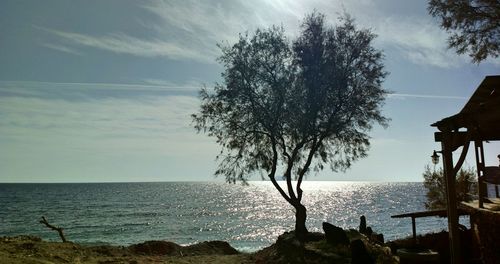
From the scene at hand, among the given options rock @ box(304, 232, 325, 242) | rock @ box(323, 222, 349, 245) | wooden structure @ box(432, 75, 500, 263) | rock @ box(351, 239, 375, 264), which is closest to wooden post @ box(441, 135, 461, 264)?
wooden structure @ box(432, 75, 500, 263)

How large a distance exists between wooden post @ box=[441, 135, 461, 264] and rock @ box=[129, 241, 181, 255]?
16796 mm

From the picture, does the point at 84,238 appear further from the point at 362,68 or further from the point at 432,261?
the point at 432,261

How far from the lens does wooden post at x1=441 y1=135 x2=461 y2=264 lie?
12.6 m

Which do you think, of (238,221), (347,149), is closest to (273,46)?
(347,149)

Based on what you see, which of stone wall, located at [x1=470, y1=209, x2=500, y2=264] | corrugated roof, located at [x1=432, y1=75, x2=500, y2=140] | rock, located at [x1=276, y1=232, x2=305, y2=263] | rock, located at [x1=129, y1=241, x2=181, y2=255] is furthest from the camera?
rock, located at [x1=129, y1=241, x2=181, y2=255]

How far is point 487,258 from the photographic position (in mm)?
12672

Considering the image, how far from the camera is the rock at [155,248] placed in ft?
80.5

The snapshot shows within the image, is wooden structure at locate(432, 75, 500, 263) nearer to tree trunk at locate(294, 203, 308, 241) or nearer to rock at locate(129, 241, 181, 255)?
tree trunk at locate(294, 203, 308, 241)

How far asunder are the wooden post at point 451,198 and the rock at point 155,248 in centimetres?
1680

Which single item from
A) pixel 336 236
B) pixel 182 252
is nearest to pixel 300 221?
pixel 336 236

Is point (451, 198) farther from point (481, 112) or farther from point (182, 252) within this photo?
point (182, 252)

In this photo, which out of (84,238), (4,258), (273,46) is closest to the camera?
(4,258)

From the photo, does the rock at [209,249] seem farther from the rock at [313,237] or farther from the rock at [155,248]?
the rock at [313,237]

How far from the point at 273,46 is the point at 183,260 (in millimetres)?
14303
